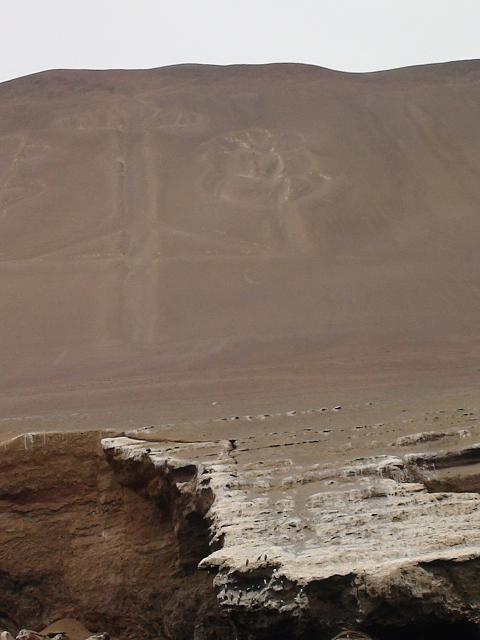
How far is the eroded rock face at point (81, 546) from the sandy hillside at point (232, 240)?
7.04ft

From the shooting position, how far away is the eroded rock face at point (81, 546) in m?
7.04

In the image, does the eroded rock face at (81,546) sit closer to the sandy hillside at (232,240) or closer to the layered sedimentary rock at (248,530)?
the layered sedimentary rock at (248,530)

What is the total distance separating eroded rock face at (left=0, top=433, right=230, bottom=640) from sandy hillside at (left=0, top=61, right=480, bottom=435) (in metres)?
2.15

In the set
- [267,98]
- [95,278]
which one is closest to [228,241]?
[95,278]

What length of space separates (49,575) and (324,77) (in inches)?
1096

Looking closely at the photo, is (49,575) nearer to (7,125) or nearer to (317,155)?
(317,155)

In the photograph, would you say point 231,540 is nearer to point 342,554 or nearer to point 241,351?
point 342,554

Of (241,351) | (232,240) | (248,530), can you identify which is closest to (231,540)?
(248,530)

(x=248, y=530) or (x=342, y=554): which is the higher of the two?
(x=248, y=530)

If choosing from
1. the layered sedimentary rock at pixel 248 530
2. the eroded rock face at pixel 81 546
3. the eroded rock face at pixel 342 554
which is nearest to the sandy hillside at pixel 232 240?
the eroded rock face at pixel 81 546

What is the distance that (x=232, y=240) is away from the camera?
22.2 metres

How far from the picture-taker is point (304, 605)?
4.14m

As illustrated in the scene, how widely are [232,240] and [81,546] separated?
15.2 metres

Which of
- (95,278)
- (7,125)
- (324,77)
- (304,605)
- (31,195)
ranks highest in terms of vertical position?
(324,77)
